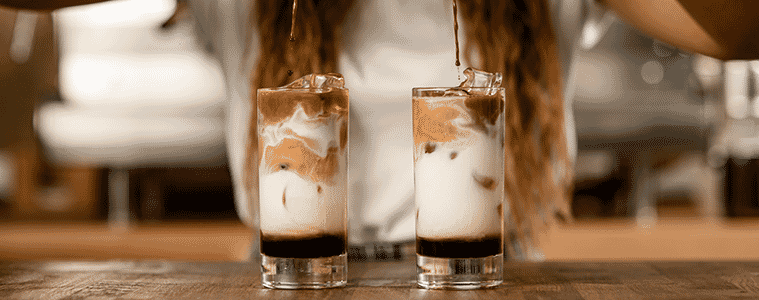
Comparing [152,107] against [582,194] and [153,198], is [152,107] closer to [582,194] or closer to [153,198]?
[153,198]

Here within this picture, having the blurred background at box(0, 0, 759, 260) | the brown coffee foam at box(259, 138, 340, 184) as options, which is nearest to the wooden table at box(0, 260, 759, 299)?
the brown coffee foam at box(259, 138, 340, 184)

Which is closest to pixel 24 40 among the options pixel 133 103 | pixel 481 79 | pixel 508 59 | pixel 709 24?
pixel 133 103

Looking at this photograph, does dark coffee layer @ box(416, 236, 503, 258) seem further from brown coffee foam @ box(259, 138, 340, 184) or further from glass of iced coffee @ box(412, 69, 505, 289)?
brown coffee foam @ box(259, 138, 340, 184)

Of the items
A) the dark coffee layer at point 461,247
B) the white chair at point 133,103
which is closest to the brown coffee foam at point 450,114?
the dark coffee layer at point 461,247

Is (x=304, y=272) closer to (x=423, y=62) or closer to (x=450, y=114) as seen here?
(x=450, y=114)

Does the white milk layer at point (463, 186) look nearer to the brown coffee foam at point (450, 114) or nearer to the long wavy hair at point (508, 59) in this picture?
the brown coffee foam at point (450, 114)

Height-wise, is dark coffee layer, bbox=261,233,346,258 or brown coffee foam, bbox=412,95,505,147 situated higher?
brown coffee foam, bbox=412,95,505,147
